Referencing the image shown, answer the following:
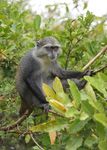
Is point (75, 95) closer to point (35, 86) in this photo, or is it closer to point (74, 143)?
point (74, 143)

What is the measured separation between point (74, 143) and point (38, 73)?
9.17 feet

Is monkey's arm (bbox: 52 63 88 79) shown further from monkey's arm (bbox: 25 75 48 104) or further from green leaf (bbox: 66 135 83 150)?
green leaf (bbox: 66 135 83 150)

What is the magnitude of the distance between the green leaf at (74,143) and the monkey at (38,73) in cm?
181

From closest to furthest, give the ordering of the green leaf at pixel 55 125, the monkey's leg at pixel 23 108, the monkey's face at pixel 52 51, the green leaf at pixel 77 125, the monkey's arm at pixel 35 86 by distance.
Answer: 1. the green leaf at pixel 77 125
2. the green leaf at pixel 55 125
3. the monkey's leg at pixel 23 108
4. the monkey's face at pixel 52 51
5. the monkey's arm at pixel 35 86

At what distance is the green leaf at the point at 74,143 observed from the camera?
2.03 meters

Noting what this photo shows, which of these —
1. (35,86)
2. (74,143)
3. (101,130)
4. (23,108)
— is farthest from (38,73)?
(101,130)

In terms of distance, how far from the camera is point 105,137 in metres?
1.95

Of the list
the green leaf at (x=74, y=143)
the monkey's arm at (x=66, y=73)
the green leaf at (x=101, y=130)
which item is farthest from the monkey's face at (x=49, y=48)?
the green leaf at (x=101, y=130)

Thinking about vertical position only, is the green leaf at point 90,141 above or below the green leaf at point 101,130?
below

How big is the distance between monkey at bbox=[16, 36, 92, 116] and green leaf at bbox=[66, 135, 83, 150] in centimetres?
181

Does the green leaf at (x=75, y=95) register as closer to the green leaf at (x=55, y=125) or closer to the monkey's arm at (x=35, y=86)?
the green leaf at (x=55, y=125)

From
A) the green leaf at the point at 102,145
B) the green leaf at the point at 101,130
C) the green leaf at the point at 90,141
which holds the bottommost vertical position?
the green leaf at the point at 90,141

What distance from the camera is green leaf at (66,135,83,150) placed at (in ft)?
6.66

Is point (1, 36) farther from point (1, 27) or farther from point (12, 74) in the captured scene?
point (12, 74)
